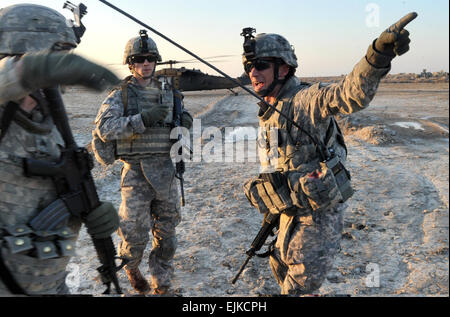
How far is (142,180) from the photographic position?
3.40 meters

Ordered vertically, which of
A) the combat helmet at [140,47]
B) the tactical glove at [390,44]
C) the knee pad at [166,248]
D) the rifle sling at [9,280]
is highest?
the combat helmet at [140,47]

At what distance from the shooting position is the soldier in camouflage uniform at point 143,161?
3.32 metres

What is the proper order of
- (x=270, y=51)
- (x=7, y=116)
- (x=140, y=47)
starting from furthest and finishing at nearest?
(x=140, y=47), (x=270, y=51), (x=7, y=116)

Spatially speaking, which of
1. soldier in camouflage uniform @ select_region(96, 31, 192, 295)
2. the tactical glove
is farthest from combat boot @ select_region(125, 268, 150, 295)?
the tactical glove

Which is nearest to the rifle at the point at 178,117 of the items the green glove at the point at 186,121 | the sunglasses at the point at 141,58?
the green glove at the point at 186,121

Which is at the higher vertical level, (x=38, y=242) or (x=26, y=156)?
(x=26, y=156)

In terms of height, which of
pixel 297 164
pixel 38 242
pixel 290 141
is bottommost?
pixel 38 242

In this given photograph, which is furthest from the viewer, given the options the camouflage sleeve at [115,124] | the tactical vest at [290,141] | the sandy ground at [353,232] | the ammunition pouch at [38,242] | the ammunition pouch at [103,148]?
the sandy ground at [353,232]

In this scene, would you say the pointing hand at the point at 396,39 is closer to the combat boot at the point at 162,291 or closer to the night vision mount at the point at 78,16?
the night vision mount at the point at 78,16

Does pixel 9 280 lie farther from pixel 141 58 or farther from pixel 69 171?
pixel 141 58

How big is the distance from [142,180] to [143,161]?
19cm

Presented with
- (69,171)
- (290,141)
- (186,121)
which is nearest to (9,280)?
(69,171)
